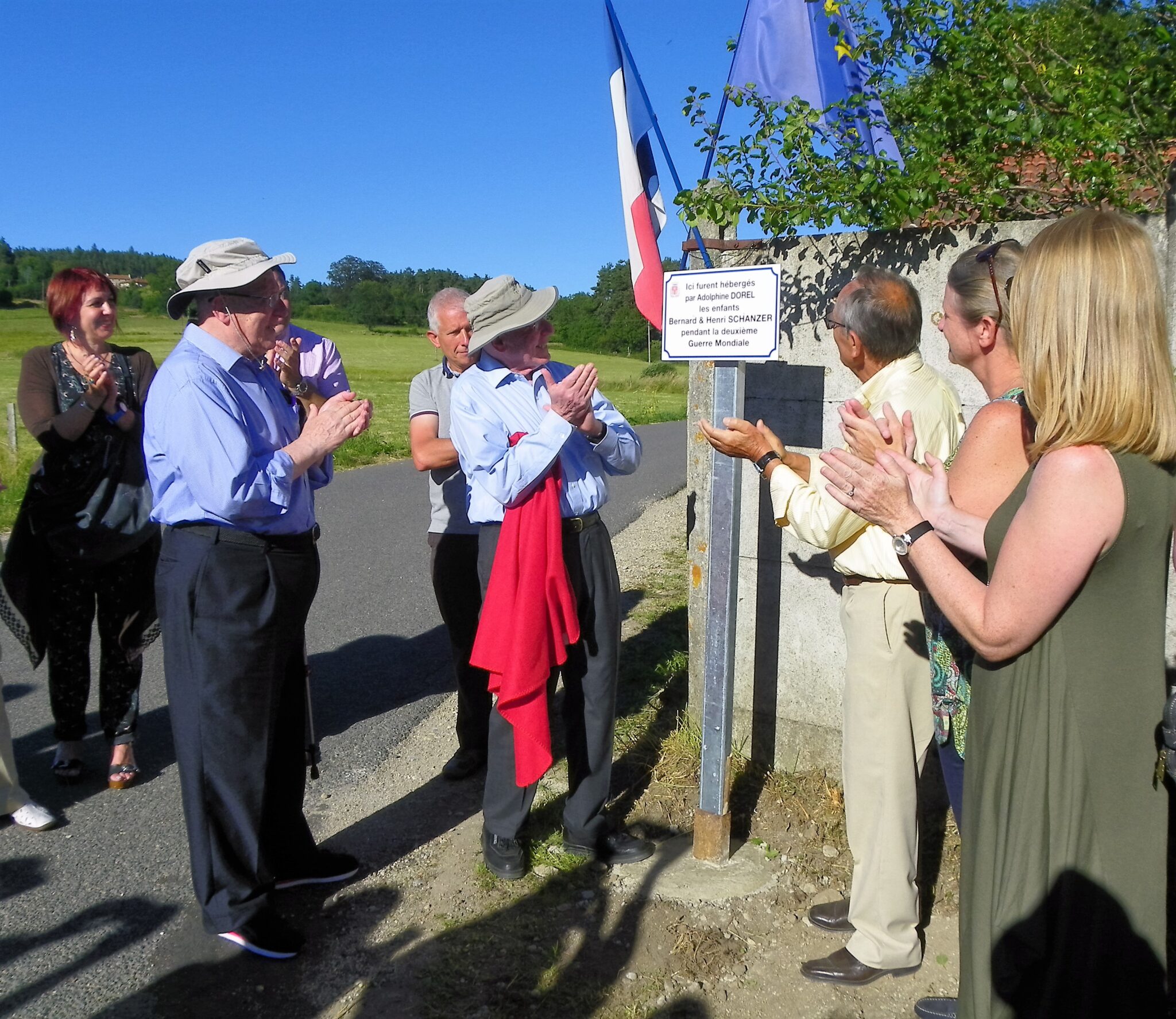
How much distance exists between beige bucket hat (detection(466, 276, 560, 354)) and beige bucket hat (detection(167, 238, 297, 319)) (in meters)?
0.63

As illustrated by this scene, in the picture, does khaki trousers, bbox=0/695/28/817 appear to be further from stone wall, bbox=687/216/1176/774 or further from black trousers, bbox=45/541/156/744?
stone wall, bbox=687/216/1176/774

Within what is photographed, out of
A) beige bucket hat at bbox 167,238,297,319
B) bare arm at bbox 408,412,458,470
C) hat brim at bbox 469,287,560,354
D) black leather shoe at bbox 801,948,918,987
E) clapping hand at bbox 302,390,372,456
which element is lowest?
black leather shoe at bbox 801,948,918,987

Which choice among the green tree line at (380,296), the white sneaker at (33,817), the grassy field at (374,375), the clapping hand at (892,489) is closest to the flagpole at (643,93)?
the clapping hand at (892,489)

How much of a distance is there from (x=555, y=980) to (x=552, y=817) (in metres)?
0.99

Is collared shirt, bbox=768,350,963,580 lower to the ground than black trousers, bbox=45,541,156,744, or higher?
higher

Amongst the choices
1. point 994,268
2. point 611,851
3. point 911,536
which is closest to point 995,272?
point 994,268

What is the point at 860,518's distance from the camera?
2.72 m

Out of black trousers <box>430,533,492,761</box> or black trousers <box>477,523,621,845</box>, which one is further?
black trousers <box>430,533,492,761</box>

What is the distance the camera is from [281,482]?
2.82 meters

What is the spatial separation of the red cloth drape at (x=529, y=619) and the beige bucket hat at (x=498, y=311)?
1.16 feet

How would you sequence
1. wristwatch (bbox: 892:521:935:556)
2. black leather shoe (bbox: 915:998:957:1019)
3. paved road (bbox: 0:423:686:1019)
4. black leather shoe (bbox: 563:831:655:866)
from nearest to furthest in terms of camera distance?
wristwatch (bbox: 892:521:935:556), black leather shoe (bbox: 915:998:957:1019), paved road (bbox: 0:423:686:1019), black leather shoe (bbox: 563:831:655:866)

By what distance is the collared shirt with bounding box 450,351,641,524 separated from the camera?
3148 mm

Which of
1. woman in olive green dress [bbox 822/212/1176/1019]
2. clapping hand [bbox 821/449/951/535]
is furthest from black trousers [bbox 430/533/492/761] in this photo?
woman in olive green dress [bbox 822/212/1176/1019]

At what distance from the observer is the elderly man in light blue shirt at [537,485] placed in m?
3.21
